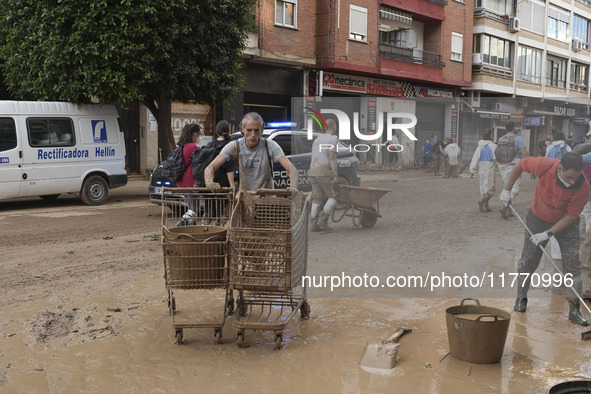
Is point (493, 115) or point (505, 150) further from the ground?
point (493, 115)

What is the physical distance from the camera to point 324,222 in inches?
276

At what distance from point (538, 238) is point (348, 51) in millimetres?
19372

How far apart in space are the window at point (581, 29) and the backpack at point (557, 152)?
39.3 metres

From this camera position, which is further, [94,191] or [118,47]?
[94,191]

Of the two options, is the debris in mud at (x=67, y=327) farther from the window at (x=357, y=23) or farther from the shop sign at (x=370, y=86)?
the window at (x=357, y=23)

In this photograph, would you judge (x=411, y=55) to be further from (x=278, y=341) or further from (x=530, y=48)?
(x=278, y=341)

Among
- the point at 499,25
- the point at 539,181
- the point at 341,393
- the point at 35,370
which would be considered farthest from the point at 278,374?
the point at 499,25

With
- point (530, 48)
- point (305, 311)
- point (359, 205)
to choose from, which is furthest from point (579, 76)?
point (305, 311)

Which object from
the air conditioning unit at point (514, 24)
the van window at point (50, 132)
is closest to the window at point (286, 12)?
the van window at point (50, 132)

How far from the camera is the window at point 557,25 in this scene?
37.6m

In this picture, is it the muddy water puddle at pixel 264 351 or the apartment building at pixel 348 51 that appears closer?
the muddy water puddle at pixel 264 351

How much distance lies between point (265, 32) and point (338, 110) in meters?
15.8

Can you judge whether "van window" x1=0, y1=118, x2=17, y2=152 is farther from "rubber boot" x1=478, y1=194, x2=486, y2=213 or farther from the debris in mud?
"rubber boot" x1=478, y1=194, x2=486, y2=213

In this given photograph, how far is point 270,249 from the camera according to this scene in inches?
193
